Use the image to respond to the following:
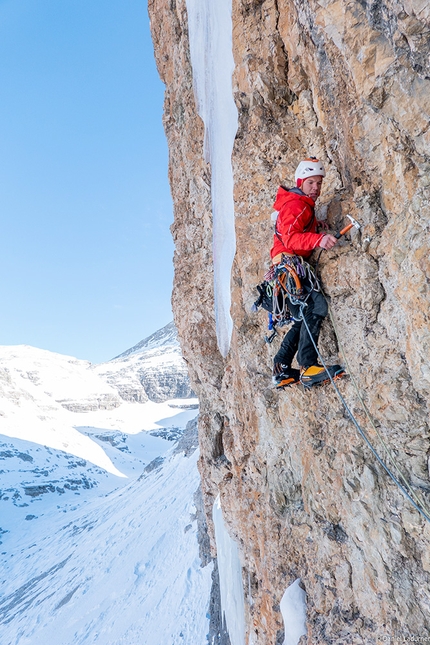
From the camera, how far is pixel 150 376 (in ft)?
358

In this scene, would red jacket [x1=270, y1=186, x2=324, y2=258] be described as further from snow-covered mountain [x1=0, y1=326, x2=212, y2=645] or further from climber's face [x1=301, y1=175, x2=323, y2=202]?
snow-covered mountain [x1=0, y1=326, x2=212, y2=645]

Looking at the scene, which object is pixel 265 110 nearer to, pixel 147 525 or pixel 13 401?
pixel 147 525

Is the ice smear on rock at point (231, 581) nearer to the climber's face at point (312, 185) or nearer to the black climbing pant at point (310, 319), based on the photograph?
the black climbing pant at point (310, 319)

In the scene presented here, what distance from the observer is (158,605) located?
12164mm

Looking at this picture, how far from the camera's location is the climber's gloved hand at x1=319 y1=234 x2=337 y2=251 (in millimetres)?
3168

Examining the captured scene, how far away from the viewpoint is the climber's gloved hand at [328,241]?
317 centimetres

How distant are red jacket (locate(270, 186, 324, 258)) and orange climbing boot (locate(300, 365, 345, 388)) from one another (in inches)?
44.9

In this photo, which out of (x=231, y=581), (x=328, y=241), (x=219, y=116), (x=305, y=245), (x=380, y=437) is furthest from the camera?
(x=231, y=581)

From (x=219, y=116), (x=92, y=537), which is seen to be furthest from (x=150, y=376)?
(x=219, y=116)

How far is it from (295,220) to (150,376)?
4294 inches

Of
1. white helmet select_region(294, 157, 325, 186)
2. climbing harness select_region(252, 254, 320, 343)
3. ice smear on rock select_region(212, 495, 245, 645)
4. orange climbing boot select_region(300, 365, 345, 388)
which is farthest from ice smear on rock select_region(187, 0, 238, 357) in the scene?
ice smear on rock select_region(212, 495, 245, 645)

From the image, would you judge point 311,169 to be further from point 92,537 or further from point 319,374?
point 92,537

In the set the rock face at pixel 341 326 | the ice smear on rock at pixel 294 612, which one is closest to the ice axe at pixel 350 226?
the rock face at pixel 341 326

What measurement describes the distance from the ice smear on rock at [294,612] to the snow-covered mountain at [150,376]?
88776 mm
